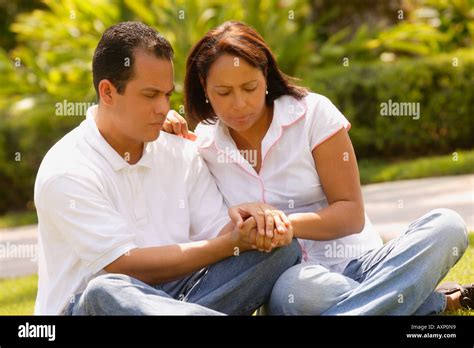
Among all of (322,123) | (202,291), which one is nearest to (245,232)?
(202,291)

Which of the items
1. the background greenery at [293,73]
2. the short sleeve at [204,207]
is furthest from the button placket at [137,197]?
the background greenery at [293,73]

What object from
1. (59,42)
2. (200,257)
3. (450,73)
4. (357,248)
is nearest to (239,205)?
(200,257)

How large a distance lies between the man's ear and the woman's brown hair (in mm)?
434

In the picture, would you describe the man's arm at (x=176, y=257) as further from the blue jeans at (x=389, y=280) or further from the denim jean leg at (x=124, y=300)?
the blue jeans at (x=389, y=280)

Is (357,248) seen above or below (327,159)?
below

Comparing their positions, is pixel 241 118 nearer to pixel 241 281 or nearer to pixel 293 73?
pixel 241 281

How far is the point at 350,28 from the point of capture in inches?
489

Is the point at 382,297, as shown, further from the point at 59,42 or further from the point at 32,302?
the point at 59,42

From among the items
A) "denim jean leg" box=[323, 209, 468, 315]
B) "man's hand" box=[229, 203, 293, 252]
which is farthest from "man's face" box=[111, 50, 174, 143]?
"denim jean leg" box=[323, 209, 468, 315]

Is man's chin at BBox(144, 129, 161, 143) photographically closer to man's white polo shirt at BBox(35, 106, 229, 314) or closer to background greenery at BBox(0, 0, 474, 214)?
man's white polo shirt at BBox(35, 106, 229, 314)

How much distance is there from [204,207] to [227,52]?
0.70m

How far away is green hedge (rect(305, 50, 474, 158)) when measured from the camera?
10102mm

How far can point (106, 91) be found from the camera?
3.97 meters
